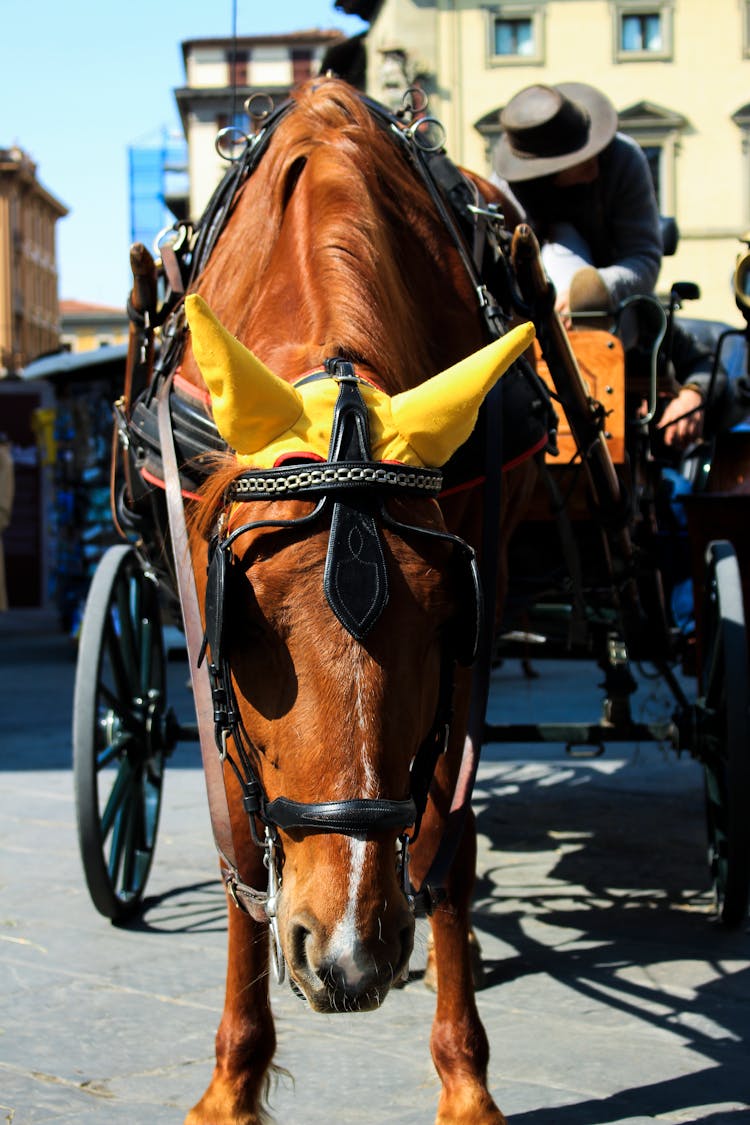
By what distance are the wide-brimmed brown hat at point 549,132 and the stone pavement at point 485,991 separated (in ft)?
7.39

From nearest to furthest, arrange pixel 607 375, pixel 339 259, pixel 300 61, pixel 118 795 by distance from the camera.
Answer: pixel 339 259
pixel 607 375
pixel 118 795
pixel 300 61

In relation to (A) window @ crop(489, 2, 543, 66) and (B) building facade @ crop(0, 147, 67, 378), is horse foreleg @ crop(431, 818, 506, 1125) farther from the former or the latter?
(B) building facade @ crop(0, 147, 67, 378)

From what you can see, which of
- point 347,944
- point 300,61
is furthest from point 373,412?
point 300,61

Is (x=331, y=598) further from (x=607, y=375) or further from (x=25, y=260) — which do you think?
(x=25, y=260)

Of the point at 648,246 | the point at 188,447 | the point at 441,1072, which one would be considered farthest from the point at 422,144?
the point at 441,1072

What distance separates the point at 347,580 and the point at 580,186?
2.98m

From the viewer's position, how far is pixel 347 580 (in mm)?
2039

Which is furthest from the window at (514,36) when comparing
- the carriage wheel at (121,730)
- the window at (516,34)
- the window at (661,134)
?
the carriage wheel at (121,730)

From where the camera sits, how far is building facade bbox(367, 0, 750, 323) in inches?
1320

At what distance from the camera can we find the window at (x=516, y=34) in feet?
115

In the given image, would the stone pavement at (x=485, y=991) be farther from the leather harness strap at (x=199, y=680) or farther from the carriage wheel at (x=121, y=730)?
the leather harness strap at (x=199, y=680)

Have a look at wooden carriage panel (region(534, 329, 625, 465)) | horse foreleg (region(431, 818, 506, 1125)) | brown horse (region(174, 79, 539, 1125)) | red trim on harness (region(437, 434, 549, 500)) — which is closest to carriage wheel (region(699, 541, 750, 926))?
wooden carriage panel (region(534, 329, 625, 465))

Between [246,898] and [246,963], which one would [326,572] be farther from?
[246,963]

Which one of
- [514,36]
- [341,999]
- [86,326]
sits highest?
[514,36]
